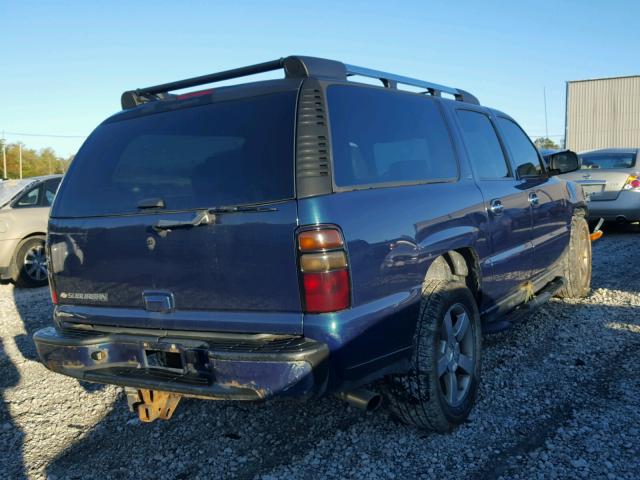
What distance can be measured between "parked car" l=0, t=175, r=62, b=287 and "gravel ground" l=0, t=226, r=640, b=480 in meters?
4.20

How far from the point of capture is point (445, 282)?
3.28 meters

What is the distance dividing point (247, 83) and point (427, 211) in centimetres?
115

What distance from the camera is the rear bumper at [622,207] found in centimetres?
974

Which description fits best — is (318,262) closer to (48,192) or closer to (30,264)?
(30,264)

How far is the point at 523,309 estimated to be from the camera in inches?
173

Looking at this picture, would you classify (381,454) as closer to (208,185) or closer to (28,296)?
(208,185)

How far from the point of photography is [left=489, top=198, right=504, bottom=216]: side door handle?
3950mm

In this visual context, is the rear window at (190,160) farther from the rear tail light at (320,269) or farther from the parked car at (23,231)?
the parked car at (23,231)

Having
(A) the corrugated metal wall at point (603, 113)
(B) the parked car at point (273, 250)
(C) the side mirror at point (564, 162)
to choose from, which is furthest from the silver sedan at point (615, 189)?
(A) the corrugated metal wall at point (603, 113)

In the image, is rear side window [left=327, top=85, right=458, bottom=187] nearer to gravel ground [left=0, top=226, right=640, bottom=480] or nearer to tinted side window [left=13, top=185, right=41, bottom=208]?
gravel ground [left=0, top=226, right=640, bottom=480]

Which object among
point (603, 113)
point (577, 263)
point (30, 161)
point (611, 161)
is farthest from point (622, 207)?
point (30, 161)

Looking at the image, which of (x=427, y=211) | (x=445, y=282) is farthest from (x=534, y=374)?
(x=427, y=211)

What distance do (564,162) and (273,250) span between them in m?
3.73

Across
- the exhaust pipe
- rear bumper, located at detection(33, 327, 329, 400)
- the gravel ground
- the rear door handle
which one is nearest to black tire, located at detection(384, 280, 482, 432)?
the gravel ground
